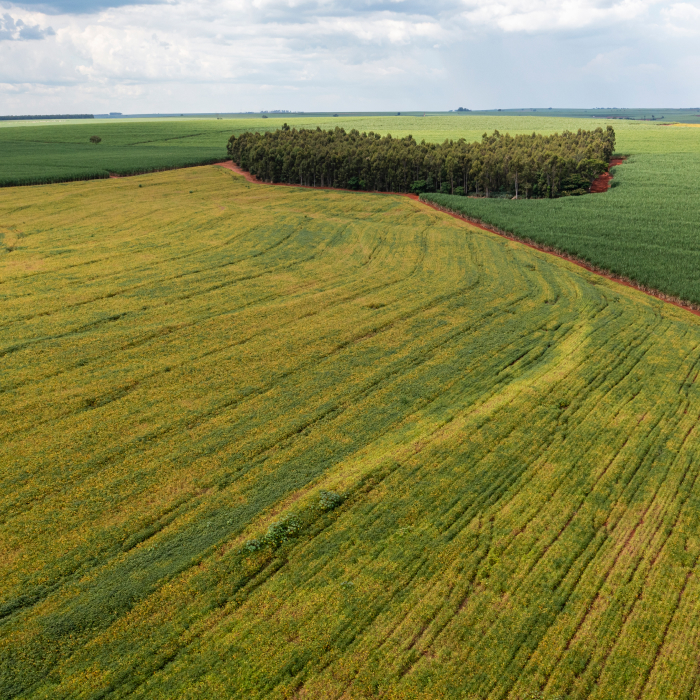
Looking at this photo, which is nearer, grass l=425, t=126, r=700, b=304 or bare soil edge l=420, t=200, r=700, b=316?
bare soil edge l=420, t=200, r=700, b=316

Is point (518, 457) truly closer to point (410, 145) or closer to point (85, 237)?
point (85, 237)

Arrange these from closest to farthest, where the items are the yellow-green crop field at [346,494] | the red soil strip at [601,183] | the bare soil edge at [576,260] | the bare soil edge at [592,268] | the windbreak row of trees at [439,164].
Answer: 1. the yellow-green crop field at [346,494]
2. the bare soil edge at [592,268]
3. the bare soil edge at [576,260]
4. the windbreak row of trees at [439,164]
5. the red soil strip at [601,183]

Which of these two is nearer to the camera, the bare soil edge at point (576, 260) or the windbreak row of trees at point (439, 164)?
the bare soil edge at point (576, 260)

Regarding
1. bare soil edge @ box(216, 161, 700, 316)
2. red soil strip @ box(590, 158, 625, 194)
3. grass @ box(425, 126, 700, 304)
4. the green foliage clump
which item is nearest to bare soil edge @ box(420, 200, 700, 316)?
bare soil edge @ box(216, 161, 700, 316)

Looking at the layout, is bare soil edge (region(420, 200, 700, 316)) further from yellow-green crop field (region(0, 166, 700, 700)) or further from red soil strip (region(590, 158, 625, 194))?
red soil strip (region(590, 158, 625, 194))

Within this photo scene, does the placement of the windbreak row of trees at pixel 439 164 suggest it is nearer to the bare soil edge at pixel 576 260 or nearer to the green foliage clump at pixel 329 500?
the bare soil edge at pixel 576 260

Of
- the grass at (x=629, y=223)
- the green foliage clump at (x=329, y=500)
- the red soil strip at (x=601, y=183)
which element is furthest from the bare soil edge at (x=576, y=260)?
the green foliage clump at (x=329, y=500)

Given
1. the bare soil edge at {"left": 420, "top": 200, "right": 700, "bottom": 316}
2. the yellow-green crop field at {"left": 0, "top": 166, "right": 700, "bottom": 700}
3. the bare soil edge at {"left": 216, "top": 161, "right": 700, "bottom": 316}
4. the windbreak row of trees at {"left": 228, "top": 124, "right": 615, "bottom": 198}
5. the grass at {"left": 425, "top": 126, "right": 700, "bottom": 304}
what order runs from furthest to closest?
the windbreak row of trees at {"left": 228, "top": 124, "right": 615, "bottom": 198} < the grass at {"left": 425, "top": 126, "right": 700, "bottom": 304} < the bare soil edge at {"left": 216, "top": 161, "right": 700, "bottom": 316} < the bare soil edge at {"left": 420, "top": 200, "right": 700, "bottom": 316} < the yellow-green crop field at {"left": 0, "top": 166, "right": 700, "bottom": 700}
